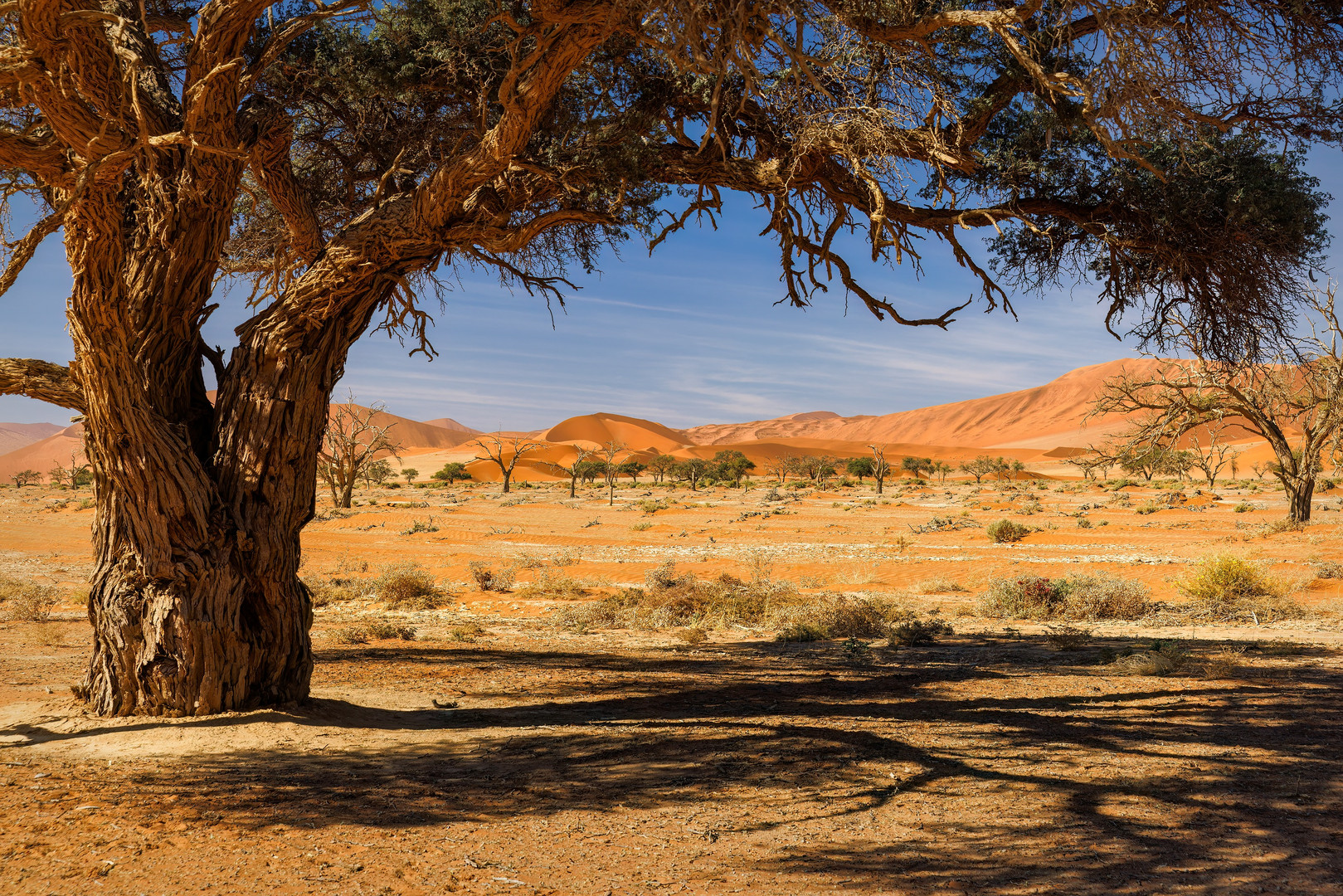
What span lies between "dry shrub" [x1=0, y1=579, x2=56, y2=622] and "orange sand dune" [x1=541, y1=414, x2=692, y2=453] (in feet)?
359

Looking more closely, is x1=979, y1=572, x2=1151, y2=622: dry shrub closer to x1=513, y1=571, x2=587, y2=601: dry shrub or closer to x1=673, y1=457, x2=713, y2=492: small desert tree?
x1=513, y1=571, x2=587, y2=601: dry shrub

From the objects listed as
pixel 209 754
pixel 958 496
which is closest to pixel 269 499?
pixel 209 754

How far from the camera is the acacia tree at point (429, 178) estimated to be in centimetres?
511

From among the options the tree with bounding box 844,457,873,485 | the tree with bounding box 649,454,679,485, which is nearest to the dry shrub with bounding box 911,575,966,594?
the tree with bounding box 844,457,873,485

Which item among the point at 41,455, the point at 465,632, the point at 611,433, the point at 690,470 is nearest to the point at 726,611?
the point at 465,632

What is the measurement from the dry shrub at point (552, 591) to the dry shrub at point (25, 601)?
671cm

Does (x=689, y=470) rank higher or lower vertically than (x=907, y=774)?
higher

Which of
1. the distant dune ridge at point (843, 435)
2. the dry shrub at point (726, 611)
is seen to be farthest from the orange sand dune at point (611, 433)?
the dry shrub at point (726, 611)

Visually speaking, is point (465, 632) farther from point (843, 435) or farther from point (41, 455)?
point (843, 435)

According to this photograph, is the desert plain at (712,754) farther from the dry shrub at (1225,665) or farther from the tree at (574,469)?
the tree at (574,469)

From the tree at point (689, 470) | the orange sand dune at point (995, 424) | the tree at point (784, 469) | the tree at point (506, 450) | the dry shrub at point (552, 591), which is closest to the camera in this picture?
the dry shrub at point (552, 591)

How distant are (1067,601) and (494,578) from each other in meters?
9.91

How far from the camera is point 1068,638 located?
32.6 ft

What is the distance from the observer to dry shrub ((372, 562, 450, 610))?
44.9ft
